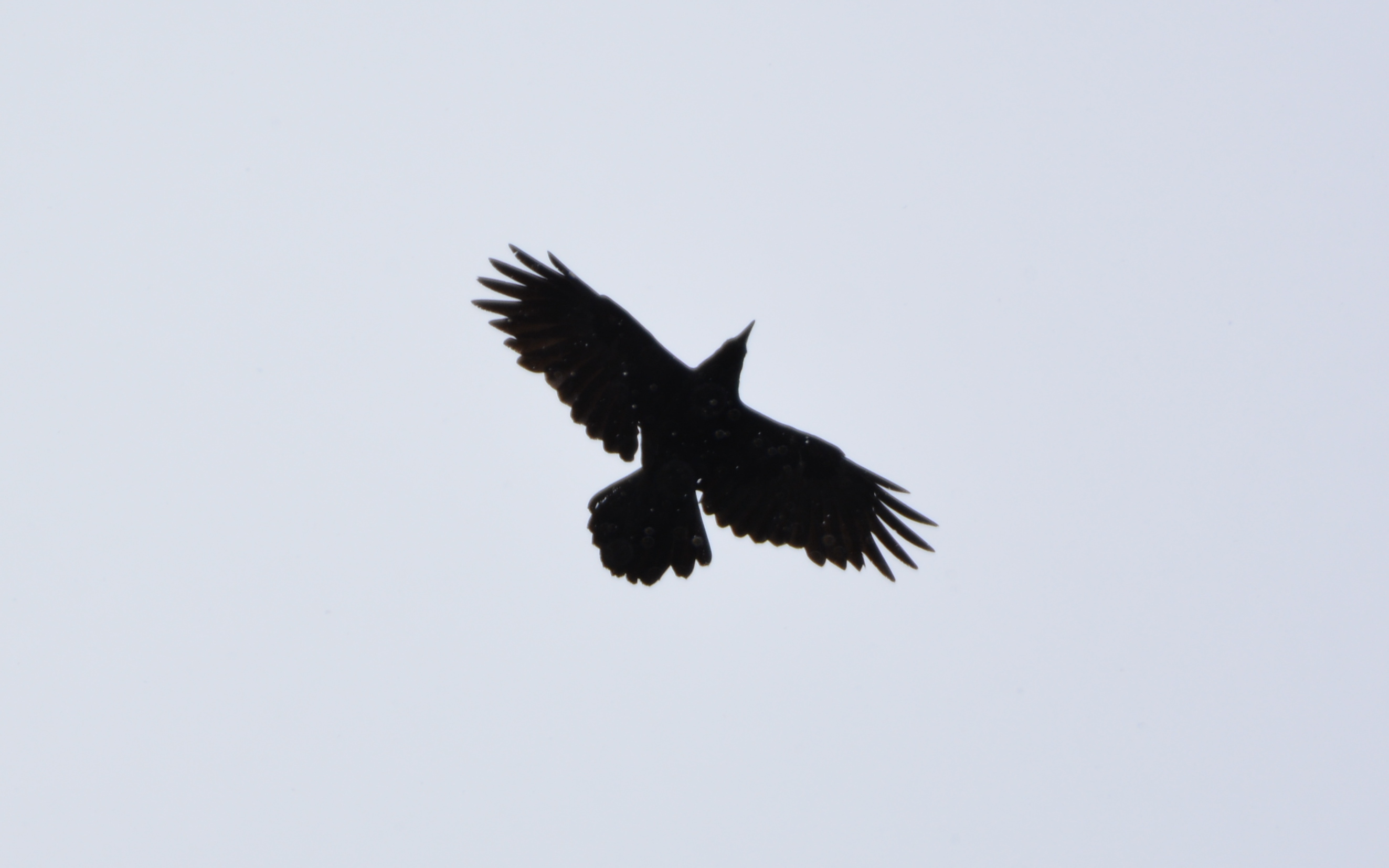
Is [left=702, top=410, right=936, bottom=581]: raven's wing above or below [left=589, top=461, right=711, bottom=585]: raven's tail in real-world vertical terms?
above

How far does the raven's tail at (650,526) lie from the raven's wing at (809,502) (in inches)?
19.3

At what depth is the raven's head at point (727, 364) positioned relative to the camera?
7.80 m

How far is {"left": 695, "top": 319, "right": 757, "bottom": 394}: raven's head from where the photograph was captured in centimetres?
780

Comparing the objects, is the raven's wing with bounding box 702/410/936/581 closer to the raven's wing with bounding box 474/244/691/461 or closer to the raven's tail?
the raven's tail

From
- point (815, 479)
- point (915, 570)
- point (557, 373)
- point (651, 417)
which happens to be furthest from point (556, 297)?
point (915, 570)

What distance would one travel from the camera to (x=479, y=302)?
314 inches

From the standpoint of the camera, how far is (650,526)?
7.90 meters

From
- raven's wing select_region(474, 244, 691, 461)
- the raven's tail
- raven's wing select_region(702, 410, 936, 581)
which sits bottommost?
the raven's tail

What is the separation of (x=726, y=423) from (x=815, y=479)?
3.26ft

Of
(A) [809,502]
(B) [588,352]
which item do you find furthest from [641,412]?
(A) [809,502]

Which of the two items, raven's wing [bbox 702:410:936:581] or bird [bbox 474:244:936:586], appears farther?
raven's wing [bbox 702:410:936:581]

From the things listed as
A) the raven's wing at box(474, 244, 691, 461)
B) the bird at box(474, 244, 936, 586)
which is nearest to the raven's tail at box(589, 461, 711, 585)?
the bird at box(474, 244, 936, 586)

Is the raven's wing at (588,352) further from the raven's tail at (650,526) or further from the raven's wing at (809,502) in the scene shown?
the raven's wing at (809,502)

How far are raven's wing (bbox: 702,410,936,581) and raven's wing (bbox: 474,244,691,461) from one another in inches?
30.8
